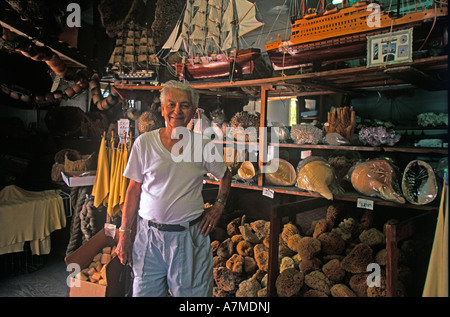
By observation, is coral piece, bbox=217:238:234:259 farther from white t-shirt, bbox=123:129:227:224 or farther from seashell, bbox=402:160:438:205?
seashell, bbox=402:160:438:205

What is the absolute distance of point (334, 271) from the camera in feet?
7.64

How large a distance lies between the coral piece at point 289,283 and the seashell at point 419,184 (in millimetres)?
964

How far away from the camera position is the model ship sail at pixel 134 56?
3.52 m

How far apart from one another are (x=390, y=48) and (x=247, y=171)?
1.51 meters

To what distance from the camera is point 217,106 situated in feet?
11.7

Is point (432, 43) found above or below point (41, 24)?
below

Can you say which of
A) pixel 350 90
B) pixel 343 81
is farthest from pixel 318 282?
pixel 350 90

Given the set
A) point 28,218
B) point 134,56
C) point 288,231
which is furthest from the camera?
point 134,56

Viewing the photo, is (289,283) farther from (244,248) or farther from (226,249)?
(226,249)

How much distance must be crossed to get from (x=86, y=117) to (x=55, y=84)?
591 millimetres

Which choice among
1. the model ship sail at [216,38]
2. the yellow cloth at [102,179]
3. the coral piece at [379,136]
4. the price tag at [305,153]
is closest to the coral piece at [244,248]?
the price tag at [305,153]

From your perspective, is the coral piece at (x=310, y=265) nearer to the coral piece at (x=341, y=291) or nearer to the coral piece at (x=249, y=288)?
the coral piece at (x=341, y=291)
